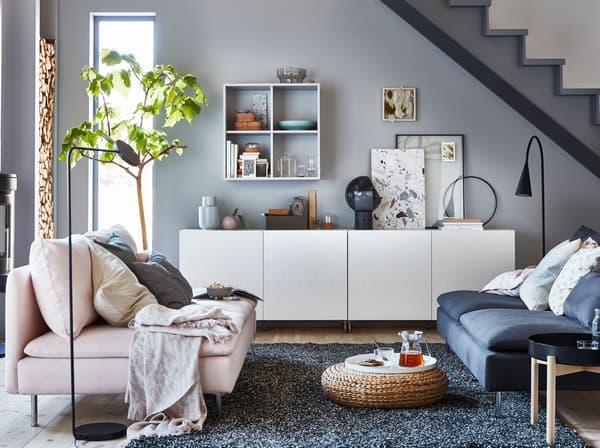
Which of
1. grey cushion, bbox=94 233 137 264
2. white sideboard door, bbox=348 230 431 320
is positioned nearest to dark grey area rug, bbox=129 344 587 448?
grey cushion, bbox=94 233 137 264

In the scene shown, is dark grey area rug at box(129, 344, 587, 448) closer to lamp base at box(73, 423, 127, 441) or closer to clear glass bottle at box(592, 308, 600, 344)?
lamp base at box(73, 423, 127, 441)

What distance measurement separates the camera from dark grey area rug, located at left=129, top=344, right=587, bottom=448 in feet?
11.3

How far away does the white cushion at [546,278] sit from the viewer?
4680 mm

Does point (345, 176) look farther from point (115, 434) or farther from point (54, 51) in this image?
point (115, 434)

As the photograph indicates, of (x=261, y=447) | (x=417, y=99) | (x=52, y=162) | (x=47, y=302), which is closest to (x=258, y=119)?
(x=417, y=99)

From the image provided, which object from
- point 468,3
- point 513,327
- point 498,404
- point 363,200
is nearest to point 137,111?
point 363,200

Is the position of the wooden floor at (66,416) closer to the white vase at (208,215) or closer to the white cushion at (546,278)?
the white cushion at (546,278)

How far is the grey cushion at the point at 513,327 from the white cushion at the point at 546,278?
26cm

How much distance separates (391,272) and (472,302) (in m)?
1.68

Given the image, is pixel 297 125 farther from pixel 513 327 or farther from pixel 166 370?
pixel 166 370

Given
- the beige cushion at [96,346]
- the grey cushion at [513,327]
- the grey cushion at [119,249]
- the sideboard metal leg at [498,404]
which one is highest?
the grey cushion at [119,249]

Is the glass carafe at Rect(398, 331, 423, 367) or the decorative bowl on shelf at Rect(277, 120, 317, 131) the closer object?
the glass carafe at Rect(398, 331, 423, 367)

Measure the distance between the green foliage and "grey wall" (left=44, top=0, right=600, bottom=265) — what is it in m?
0.34

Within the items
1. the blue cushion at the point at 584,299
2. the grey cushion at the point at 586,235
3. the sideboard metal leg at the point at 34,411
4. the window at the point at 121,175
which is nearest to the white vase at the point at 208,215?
the window at the point at 121,175
